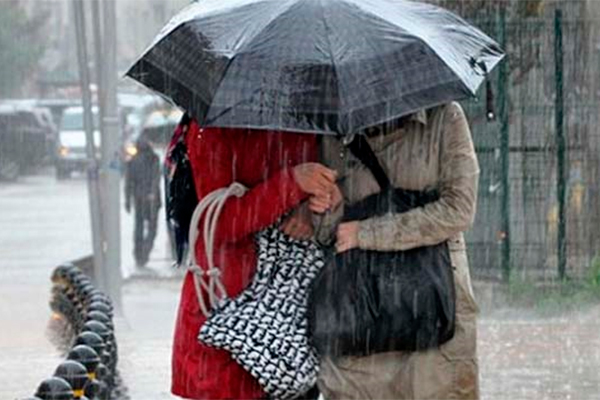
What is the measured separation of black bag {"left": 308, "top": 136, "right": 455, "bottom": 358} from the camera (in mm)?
5598

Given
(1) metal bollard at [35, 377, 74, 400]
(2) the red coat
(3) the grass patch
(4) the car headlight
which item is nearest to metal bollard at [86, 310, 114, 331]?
(1) metal bollard at [35, 377, 74, 400]

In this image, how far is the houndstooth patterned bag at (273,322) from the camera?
5.63m

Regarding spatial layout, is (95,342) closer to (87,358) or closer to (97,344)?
(97,344)

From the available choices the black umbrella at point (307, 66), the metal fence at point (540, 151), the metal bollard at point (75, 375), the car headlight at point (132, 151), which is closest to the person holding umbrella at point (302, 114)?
the black umbrella at point (307, 66)

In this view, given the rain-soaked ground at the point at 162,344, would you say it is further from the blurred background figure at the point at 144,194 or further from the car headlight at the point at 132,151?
the car headlight at the point at 132,151

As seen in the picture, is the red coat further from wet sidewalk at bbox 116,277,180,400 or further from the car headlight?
the car headlight

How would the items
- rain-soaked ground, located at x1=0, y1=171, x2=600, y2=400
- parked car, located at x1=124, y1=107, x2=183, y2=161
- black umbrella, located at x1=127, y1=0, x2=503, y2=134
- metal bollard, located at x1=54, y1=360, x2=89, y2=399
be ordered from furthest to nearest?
parked car, located at x1=124, y1=107, x2=183, y2=161 < rain-soaked ground, located at x1=0, y1=171, x2=600, y2=400 < metal bollard, located at x1=54, y1=360, x2=89, y2=399 < black umbrella, located at x1=127, y1=0, x2=503, y2=134

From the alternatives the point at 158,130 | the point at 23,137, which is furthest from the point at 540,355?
the point at 23,137

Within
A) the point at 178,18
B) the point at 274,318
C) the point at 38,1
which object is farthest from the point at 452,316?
the point at 38,1

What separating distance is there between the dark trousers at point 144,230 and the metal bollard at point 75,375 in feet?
48.1

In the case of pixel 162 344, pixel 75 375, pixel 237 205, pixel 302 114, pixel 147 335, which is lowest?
pixel 147 335

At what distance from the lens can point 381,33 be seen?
5750 millimetres

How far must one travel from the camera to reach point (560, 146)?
15.2 metres

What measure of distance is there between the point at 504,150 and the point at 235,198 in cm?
983
